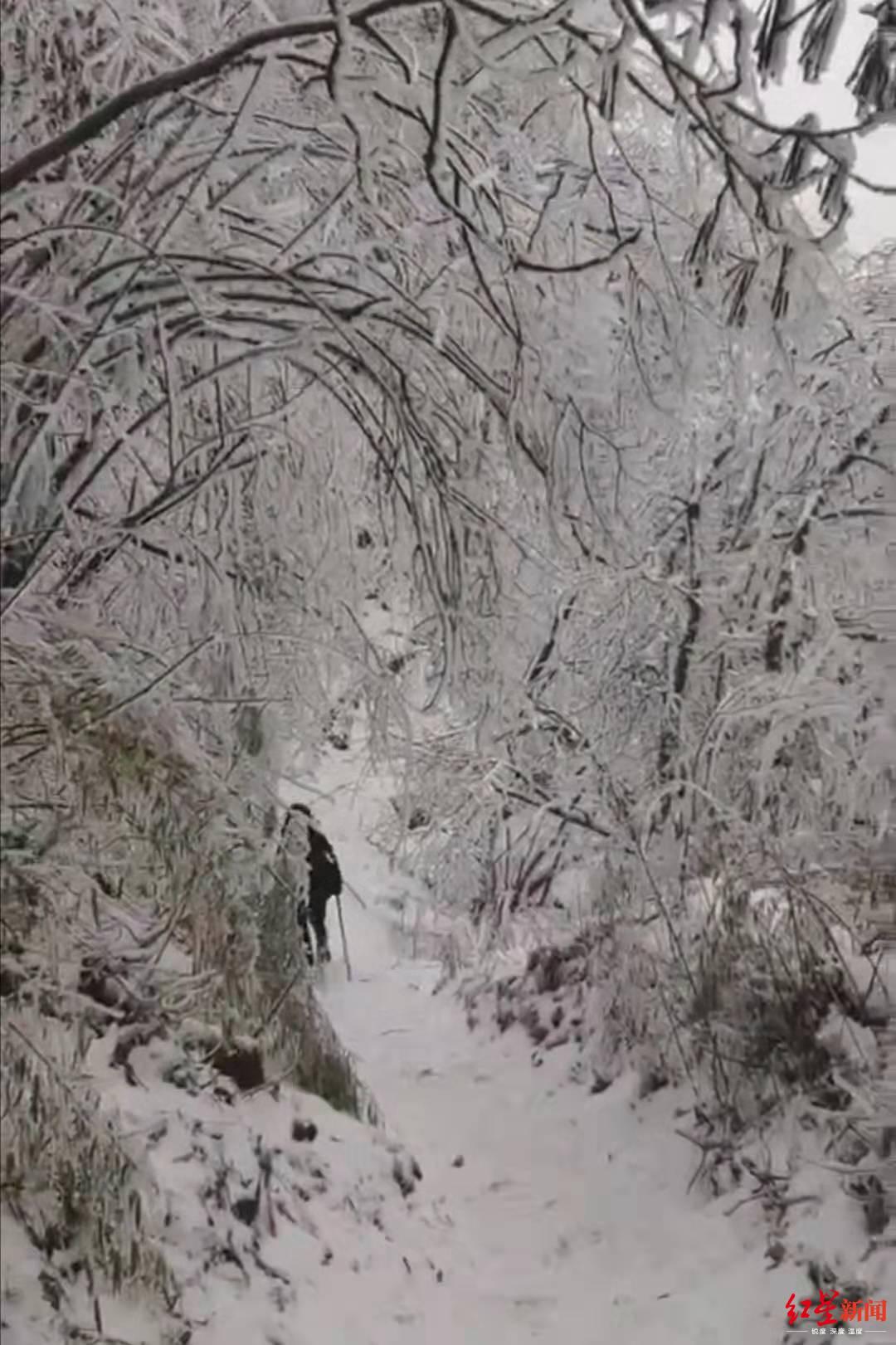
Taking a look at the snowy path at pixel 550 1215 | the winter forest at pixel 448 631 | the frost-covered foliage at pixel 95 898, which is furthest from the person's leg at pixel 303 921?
the frost-covered foliage at pixel 95 898

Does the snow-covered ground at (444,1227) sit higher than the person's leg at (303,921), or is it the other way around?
the person's leg at (303,921)

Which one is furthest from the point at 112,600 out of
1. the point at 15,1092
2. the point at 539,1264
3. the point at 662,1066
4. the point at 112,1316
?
the point at 662,1066

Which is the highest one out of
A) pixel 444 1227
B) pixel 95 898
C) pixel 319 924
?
pixel 95 898

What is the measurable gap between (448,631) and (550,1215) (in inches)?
126

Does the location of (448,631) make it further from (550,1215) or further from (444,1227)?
(550,1215)

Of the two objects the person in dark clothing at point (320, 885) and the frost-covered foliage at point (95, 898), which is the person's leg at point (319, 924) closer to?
the person in dark clothing at point (320, 885)

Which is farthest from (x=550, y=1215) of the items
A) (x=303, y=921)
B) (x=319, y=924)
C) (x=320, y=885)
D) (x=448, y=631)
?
(x=448, y=631)

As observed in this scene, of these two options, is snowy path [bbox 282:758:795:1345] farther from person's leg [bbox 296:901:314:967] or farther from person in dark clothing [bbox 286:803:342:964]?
person in dark clothing [bbox 286:803:342:964]

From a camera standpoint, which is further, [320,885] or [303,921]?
[320,885]

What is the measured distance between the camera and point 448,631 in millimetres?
3199

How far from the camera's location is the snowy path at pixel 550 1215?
14.2 ft

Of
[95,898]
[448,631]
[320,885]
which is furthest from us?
[320,885]

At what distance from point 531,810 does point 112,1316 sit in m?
3.92

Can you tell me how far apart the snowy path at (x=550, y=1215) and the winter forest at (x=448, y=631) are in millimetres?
25
